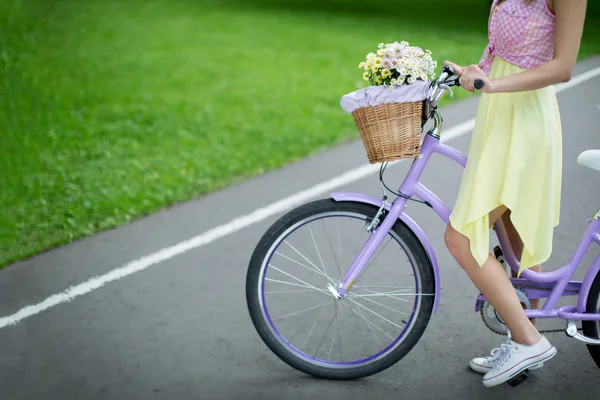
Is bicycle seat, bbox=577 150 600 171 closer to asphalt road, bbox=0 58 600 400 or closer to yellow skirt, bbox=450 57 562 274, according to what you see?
yellow skirt, bbox=450 57 562 274

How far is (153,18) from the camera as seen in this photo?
47.7 ft

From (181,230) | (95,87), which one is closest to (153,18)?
(95,87)

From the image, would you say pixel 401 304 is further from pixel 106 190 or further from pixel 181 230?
pixel 106 190

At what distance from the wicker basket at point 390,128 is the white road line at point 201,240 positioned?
245cm

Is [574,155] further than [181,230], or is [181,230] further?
[574,155]

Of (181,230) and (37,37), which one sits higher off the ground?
(37,37)

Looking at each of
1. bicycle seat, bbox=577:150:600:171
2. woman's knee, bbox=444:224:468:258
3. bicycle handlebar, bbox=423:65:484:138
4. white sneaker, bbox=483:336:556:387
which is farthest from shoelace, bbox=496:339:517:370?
bicycle handlebar, bbox=423:65:484:138

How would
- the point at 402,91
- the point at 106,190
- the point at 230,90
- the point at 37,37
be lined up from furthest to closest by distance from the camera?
the point at 37,37, the point at 230,90, the point at 106,190, the point at 402,91

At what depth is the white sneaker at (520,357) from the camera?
372 cm

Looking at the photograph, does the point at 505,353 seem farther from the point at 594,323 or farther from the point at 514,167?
the point at 514,167

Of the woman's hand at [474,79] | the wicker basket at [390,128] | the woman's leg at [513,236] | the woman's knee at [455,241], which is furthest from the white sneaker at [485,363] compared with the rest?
the woman's hand at [474,79]

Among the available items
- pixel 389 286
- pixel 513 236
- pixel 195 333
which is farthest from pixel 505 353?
pixel 195 333

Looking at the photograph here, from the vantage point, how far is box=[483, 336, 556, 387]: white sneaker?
3.72 metres

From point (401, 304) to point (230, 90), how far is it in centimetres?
543
